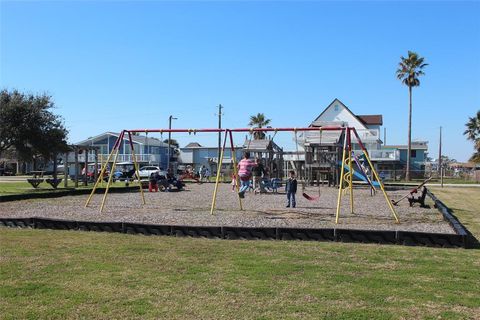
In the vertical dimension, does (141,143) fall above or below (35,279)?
above

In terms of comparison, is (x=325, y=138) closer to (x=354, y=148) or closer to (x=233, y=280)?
(x=354, y=148)

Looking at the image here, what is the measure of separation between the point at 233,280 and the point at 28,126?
20.8 meters

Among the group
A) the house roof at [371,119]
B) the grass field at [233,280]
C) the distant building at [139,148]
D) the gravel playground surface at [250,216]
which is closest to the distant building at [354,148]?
the house roof at [371,119]

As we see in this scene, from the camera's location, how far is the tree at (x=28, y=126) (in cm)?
2355

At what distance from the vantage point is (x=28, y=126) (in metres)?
24.0

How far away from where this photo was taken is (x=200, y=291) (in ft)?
18.2

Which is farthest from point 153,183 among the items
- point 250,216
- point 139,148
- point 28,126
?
point 139,148

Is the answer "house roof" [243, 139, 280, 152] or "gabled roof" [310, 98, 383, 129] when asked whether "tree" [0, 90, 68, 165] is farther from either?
"gabled roof" [310, 98, 383, 129]

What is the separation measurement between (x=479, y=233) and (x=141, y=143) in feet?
182

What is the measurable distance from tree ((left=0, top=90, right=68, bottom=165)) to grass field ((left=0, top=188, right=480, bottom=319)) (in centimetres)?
1660

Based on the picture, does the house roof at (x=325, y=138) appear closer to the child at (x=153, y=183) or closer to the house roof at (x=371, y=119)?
the child at (x=153, y=183)

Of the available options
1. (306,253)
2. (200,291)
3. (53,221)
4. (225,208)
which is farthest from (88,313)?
(225,208)

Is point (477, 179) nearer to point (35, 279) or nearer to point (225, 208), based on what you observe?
point (225, 208)

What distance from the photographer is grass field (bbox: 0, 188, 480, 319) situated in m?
4.89
